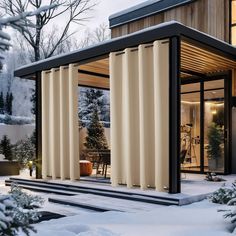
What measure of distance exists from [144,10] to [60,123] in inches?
236

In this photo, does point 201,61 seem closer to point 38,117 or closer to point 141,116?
point 141,116

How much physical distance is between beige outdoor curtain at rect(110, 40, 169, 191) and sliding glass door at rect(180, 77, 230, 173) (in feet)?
8.67

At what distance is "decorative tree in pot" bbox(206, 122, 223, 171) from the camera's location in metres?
9.88

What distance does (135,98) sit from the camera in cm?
746

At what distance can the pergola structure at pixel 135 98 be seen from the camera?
6.69 m

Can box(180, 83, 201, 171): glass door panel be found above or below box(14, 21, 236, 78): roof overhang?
below

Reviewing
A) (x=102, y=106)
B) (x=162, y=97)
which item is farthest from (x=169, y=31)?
(x=102, y=106)

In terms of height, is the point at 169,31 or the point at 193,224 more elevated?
the point at 169,31

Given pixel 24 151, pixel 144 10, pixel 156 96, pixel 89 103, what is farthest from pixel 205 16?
pixel 89 103

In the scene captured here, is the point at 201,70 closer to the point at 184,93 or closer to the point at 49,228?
the point at 184,93

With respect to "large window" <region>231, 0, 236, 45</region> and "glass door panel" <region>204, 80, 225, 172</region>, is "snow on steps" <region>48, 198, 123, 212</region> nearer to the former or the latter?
"glass door panel" <region>204, 80, 225, 172</region>

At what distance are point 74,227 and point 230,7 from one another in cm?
830

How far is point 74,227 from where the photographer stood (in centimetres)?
456

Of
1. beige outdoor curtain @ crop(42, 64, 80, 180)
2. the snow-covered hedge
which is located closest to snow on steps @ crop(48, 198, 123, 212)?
beige outdoor curtain @ crop(42, 64, 80, 180)
